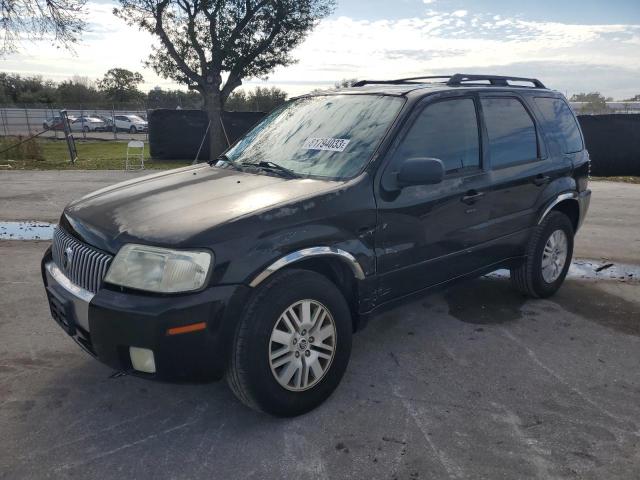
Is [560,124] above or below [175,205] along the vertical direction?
above

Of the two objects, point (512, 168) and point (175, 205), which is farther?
point (512, 168)

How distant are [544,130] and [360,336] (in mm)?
2383

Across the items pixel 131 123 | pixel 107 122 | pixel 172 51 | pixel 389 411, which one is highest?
pixel 172 51

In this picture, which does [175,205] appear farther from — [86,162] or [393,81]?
[86,162]

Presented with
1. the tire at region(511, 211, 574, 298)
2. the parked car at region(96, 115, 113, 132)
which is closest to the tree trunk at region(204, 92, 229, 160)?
the tire at region(511, 211, 574, 298)

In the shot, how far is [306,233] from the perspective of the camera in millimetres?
2795

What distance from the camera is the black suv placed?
2.52 m

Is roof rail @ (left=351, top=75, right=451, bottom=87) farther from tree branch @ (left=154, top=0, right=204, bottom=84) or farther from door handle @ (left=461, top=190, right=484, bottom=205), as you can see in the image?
tree branch @ (left=154, top=0, right=204, bottom=84)

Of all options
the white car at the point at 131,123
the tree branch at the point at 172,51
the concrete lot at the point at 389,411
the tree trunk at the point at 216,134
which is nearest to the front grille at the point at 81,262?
the concrete lot at the point at 389,411

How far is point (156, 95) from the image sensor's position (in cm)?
5984

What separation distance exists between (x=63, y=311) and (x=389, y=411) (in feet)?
6.29

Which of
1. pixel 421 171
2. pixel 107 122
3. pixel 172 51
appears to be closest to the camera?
pixel 421 171

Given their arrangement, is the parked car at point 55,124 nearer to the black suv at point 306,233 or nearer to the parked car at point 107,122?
the parked car at point 107,122

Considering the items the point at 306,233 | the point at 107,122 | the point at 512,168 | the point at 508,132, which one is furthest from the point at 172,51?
the point at 107,122
